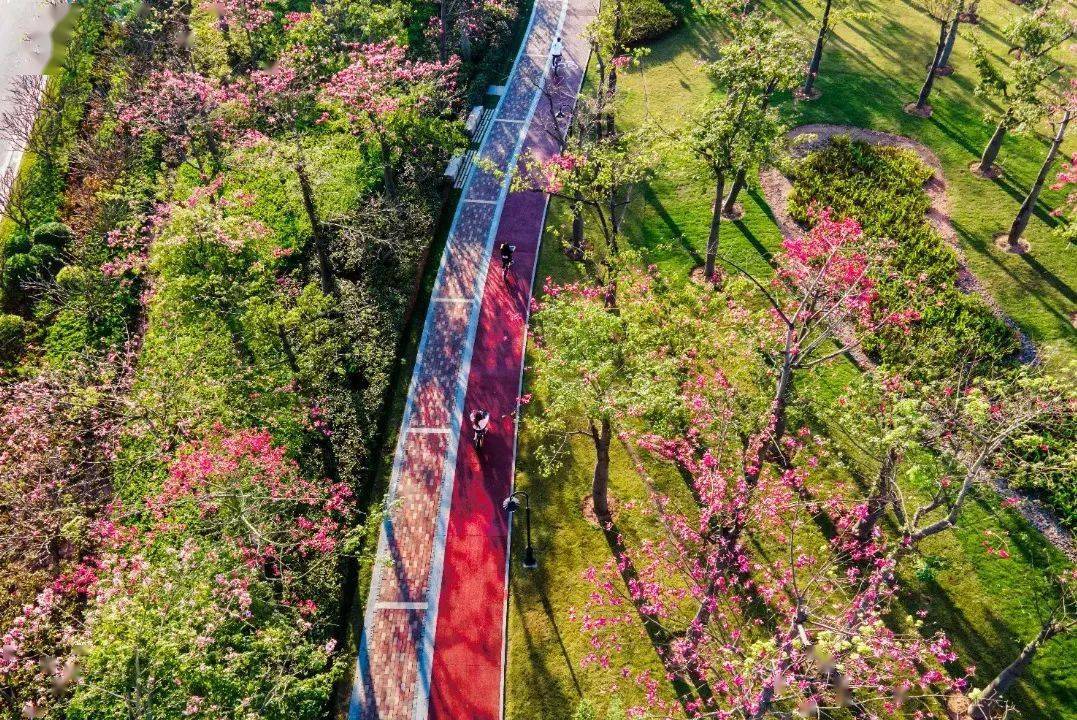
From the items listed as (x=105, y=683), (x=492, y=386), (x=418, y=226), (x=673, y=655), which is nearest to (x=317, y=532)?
(x=105, y=683)

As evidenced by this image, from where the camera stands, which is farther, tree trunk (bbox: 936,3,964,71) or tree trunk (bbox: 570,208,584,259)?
tree trunk (bbox: 936,3,964,71)

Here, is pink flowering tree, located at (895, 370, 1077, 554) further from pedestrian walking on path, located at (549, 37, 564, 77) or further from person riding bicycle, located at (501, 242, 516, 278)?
pedestrian walking on path, located at (549, 37, 564, 77)

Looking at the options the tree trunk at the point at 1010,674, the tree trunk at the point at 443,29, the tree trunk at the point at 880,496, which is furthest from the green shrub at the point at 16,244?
the tree trunk at the point at 1010,674

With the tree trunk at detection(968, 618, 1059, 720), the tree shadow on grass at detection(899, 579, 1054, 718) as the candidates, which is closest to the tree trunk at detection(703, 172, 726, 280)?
the tree shadow on grass at detection(899, 579, 1054, 718)

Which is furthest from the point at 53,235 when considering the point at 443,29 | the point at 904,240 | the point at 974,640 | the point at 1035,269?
the point at 1035,269

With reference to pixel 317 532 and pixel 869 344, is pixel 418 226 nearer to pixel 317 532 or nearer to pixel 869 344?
pixel 317 532
